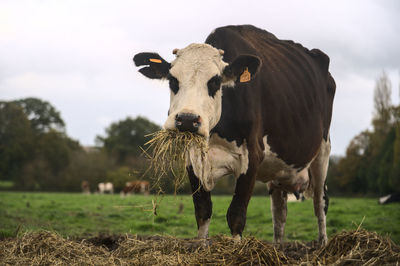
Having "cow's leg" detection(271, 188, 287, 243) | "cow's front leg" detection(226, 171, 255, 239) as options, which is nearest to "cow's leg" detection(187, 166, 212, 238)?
"cow's front leg" detection(226, 171, 255, 239)

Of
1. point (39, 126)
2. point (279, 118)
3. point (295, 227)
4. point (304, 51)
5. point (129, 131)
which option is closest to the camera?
point (279, 118)

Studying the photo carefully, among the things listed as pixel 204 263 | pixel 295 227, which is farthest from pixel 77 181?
pixel 204 263

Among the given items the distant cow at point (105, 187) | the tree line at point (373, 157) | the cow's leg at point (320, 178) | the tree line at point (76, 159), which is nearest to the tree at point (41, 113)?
the tree line at point (76, 159)

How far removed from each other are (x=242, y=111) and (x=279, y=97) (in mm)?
1117

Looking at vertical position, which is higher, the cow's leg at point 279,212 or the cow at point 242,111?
the cow at point 242,111

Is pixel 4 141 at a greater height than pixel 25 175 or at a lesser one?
greater

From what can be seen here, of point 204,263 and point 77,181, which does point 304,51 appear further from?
point 77,181

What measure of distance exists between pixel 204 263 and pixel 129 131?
63377 mm

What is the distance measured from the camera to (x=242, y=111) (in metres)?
5.53

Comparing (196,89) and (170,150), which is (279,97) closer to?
(196,89)

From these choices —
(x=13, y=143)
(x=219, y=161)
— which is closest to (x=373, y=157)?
(x=13, y=143)

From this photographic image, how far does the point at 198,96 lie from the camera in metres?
5.04

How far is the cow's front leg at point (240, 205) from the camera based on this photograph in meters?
5.37

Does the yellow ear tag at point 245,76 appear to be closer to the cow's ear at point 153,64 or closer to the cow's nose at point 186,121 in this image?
the cow's ear at point 153,64
